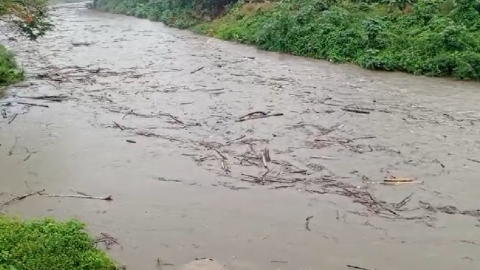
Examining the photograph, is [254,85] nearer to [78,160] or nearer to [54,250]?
[78,160]

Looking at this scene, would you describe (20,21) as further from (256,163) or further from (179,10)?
(179,10)

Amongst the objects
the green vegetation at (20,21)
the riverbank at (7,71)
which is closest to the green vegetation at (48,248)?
the green vegetation at (20,21)

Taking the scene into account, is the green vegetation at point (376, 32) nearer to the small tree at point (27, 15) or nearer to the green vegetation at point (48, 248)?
the small tree at point (27, 15)

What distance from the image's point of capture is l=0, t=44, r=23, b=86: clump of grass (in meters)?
15.9

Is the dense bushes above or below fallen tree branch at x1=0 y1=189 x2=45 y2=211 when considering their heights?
above

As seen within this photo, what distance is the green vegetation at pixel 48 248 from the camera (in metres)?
5.90

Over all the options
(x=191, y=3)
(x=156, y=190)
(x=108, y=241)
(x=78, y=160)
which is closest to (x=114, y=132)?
(x=78, y=160)

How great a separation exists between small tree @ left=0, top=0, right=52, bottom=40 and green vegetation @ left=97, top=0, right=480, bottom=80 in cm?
953

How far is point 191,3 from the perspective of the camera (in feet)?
104

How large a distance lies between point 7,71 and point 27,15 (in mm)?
3078

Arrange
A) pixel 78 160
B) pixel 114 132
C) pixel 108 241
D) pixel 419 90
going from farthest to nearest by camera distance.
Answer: pixel 419 90
pixel 114 132
pixel 78 160
pixel 108 241

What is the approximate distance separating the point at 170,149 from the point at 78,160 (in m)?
1.76

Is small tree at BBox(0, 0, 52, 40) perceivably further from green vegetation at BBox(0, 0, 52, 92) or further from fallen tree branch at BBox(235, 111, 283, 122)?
fallen tree branch at BBox(235, 111, 283, 122)

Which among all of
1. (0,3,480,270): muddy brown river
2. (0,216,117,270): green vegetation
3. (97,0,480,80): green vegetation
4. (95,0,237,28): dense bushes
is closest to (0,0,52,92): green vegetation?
(0,3,480,270): muddy brown river
